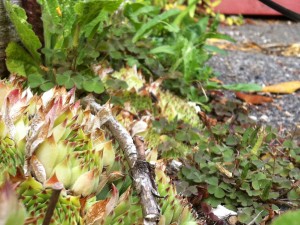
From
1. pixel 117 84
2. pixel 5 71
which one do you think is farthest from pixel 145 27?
pixel 5 71

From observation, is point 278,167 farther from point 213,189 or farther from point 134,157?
point 134,157

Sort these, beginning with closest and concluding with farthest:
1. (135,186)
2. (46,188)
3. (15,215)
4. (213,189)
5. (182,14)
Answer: (15,215) < (46,188) < (135,186) < (213,189) < (182,14)

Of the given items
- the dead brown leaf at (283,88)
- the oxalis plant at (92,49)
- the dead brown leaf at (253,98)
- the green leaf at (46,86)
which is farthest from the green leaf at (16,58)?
the dead brown leaf at (283,88)

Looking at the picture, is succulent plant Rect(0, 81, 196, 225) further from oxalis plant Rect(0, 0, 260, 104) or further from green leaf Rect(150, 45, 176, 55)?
green leaf Rect(150, 45, 176, 55)

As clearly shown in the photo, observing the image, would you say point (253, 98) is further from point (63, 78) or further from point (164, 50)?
point (63, 78)

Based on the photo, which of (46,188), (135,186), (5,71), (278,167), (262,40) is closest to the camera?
(46,188)

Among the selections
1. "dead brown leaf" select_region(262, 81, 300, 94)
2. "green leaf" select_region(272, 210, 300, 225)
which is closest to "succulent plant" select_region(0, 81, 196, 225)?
"green leaf" select_region(272, 210, 300, 225)

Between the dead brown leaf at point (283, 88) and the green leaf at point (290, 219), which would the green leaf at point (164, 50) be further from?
the green leaf at point (290, 219)
